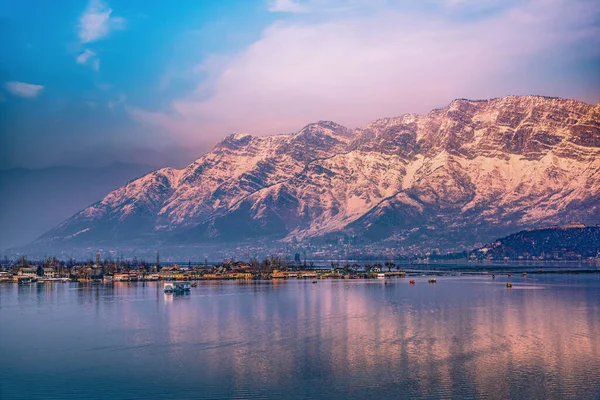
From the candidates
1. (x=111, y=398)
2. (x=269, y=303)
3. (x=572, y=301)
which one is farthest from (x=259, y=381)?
(x=572, y=301)

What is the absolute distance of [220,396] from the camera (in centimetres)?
6650

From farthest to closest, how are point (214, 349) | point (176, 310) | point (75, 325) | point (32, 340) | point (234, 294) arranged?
point (234, 294)
point (176, 310)
point (75, 325)
point (32, 340)
point (214, 349)

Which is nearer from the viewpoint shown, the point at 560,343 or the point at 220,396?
the point at 220,396

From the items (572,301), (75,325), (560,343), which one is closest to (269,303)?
(75,325)

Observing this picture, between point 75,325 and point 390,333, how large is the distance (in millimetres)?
49623

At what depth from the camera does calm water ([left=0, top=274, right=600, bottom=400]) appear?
69.9 meters

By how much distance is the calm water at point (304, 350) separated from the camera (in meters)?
69.9

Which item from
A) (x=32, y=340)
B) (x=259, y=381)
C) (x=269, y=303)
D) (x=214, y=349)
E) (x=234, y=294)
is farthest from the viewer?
(x=234, y=294)

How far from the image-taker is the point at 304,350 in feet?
296

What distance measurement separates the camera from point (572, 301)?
5910 inches

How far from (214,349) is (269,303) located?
66.1 meters

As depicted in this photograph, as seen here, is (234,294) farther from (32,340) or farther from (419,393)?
(419,393)

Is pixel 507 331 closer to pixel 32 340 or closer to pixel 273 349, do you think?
pixel 273 349

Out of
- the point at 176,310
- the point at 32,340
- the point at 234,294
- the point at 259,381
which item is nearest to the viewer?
the point at 259,381
